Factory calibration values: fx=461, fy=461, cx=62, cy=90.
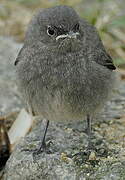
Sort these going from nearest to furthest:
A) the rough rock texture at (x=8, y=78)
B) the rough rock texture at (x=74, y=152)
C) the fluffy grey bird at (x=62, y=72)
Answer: the rough rock texture at (x=74, y=152), the fluffy grey bird at (x=62, y=72), the rough rock texture at (x=8, y=78)

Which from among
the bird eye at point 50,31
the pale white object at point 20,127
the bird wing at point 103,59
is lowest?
the pale white object at point 20,127

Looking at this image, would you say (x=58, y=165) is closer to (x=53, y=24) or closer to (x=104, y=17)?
(x=53, y=24)

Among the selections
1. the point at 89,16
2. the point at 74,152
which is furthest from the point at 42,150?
the point at 89,16

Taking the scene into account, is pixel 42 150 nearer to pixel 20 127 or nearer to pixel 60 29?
pixel 20 127

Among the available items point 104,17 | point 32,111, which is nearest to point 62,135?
point 32,111

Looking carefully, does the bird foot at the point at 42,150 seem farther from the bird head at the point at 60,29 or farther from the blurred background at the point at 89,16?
the blurred background at the point at 89,16

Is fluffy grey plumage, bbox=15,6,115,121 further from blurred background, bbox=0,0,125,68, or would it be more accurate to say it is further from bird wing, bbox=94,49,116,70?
blurred background, bbox=0,0,125,68

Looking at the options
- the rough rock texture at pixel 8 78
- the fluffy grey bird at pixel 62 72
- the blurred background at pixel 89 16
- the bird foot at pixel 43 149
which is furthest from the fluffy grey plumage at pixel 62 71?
the blurred background at pixel 89 16
